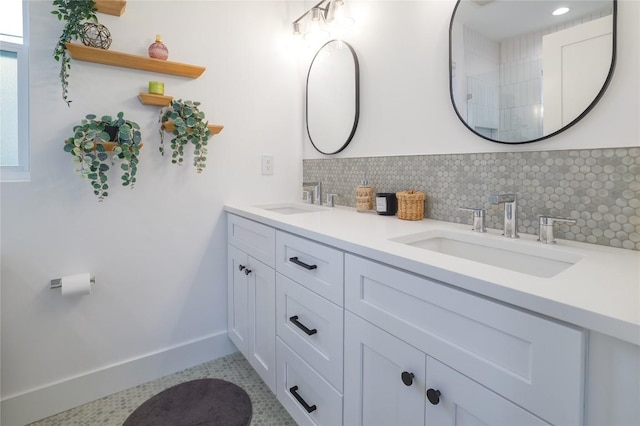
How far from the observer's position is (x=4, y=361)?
1393mm

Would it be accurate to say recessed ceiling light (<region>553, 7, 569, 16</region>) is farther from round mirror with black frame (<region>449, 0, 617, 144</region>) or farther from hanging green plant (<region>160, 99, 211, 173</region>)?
hanging green plant (<region>160, 99, 211, 173</region>)

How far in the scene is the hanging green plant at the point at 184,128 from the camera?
161 centimetres

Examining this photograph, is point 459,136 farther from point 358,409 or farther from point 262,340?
point 262,340

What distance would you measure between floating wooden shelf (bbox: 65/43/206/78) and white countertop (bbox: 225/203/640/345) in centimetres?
111

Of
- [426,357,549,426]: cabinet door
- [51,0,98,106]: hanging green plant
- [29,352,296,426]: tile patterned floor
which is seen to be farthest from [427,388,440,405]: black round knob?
[51,0,98,106]: hanging green plant

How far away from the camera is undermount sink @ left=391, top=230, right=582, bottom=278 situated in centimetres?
91

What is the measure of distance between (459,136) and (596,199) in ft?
1.65

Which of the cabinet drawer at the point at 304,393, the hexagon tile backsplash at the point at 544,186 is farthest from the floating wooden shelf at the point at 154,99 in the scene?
the cabinet drawer at the point at 304,393

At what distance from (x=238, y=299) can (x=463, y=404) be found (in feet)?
4.36

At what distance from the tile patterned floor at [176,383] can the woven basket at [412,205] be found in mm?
1036

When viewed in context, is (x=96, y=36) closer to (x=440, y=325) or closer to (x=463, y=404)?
(x=440, y=325)

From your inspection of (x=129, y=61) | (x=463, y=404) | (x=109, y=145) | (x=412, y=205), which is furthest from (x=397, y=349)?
(x=129, y=61)

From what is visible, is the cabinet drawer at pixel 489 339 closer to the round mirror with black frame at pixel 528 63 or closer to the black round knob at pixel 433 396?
the black round knob at pixel 433 396

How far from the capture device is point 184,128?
5.28 ft
